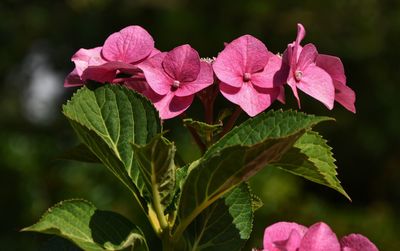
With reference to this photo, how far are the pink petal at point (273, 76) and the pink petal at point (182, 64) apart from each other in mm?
62

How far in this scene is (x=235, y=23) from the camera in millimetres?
4484

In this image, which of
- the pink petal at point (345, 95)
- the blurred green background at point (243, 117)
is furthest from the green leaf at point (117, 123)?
the blurred green background at point (243, 117)

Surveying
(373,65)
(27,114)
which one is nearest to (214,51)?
(373,65)

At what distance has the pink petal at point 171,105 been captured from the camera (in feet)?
2.69

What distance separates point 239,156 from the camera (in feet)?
2.41

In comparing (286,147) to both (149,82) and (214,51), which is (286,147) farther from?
(214,51)

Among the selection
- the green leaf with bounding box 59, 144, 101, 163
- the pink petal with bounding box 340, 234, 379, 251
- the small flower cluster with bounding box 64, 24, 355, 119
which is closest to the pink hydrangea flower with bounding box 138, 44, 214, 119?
the small flower cluster with bounding box 64, 24, 355, 119

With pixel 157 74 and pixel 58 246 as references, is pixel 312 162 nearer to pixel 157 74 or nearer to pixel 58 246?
pixel 157 74

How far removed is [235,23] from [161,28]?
43 cm

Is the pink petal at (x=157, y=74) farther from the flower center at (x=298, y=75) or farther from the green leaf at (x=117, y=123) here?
the flower center at (x=298, y=75)

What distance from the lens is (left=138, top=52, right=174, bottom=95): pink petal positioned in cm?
82

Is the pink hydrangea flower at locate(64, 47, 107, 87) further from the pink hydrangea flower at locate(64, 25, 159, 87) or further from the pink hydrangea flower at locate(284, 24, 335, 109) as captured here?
the pink hydrangea flower at locate(284, 24, 335, 109)

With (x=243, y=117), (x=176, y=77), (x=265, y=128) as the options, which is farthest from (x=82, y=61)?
(x=243, y=117)

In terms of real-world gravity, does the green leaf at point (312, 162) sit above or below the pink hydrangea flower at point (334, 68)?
below
